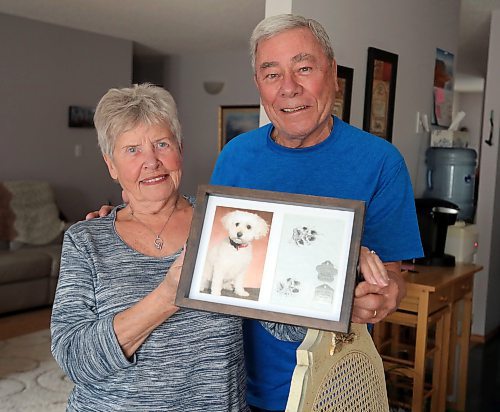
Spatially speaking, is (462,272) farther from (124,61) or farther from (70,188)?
(124,61)

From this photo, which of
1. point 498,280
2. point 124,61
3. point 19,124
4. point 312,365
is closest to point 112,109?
point 312,365

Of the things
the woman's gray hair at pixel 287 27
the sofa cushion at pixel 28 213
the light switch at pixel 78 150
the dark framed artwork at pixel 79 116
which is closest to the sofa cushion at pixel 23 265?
the sofa cushion at pixel 28 213

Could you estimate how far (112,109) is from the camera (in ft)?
4.20

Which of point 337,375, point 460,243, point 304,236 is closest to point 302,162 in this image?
point 304,236

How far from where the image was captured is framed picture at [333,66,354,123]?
2.98 metres

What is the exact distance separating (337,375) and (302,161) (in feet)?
1.82

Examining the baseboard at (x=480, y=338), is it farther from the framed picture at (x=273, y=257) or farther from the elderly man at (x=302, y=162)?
the framed picture at (x=273, y=257)

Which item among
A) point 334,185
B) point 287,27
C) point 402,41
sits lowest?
point 334,185

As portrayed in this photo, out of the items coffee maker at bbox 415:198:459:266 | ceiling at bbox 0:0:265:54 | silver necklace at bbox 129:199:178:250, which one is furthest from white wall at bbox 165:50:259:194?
silver necklace at bbox 129:199:178:250

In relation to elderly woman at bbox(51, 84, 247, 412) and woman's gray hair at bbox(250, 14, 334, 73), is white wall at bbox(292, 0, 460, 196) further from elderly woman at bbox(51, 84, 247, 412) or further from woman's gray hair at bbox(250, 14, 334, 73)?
elderly woman at bbox(51, 84, 247, 412)

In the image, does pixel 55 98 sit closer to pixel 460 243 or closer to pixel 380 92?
pixel 380 92

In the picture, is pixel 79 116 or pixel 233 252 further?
pixel 79 116

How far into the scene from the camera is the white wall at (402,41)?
295cm

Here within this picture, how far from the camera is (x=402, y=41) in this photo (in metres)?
3.55
